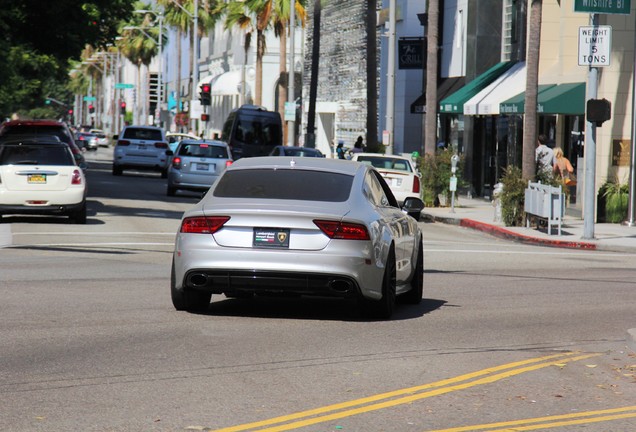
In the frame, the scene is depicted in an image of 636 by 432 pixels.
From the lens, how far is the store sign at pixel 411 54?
47.3 metres

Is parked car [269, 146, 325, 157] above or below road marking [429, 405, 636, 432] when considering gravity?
above

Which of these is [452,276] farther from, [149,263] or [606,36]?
[606,36]

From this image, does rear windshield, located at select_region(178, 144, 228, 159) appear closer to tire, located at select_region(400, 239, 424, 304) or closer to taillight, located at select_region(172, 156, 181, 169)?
taillight, located at select_region(172, 156, 181, 169)

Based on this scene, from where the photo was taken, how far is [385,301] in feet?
40.5

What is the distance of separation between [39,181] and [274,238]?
1365 cm

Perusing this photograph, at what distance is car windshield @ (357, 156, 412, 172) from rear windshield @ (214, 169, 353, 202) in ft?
63.1

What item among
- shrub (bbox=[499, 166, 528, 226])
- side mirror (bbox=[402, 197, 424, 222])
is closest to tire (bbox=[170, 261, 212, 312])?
side mirror (bbox=[402, 197, 424, 222])

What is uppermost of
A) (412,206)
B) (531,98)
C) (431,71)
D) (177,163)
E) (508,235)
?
(431,71)

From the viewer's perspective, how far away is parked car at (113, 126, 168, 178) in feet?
166

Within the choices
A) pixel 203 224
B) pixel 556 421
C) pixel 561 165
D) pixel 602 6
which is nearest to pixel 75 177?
pixel 602 6

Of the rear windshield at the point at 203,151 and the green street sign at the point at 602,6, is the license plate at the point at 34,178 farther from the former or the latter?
the rear windshield at the point at 203,151

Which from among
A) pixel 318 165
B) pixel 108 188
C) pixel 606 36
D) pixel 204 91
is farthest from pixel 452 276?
pixel 204 91

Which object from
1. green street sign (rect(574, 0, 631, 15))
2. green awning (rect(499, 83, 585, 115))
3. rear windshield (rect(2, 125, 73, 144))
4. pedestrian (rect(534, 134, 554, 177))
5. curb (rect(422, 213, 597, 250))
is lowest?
curb (rect(422, 213, 597, 250))

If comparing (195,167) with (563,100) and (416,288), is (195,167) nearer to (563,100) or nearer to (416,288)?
(563,100)
